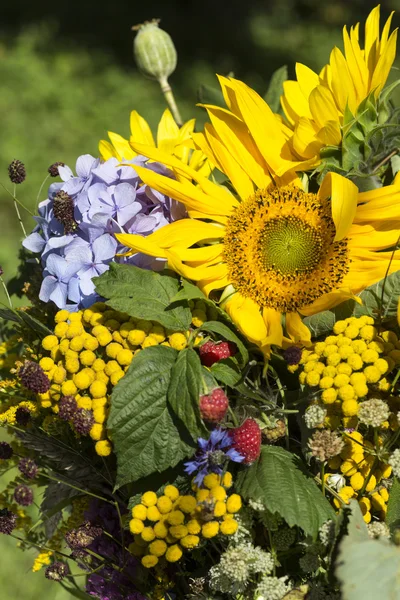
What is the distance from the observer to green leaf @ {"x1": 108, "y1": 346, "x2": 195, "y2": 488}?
964 millimetres

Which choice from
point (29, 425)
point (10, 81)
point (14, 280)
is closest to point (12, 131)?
point (10, 81)

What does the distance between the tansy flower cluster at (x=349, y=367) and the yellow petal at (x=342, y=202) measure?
0.39 feet

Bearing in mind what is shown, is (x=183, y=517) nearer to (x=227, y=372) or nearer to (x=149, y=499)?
(x=149, y=499)

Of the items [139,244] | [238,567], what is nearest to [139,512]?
[238,567]

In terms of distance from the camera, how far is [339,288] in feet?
3.45

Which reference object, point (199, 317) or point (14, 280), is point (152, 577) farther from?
point (14, 280)

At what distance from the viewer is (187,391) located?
959 millimetres

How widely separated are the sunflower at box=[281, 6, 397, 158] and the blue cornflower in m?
0.41

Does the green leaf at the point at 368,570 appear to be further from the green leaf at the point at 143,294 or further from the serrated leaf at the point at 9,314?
the serrated leaf at the point at 9,314

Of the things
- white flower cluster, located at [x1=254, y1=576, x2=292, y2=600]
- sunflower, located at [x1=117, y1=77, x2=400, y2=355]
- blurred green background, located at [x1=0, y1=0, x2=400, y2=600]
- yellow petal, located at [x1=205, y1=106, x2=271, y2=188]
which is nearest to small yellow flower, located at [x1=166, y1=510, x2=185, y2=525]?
white flower cluster, located at [x1=254, y1=576, x2=292, y2=600]

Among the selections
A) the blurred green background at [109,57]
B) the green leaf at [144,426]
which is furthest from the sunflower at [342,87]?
the blurred green background at [109,57]

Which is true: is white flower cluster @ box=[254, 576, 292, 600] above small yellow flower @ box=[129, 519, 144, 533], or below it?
below

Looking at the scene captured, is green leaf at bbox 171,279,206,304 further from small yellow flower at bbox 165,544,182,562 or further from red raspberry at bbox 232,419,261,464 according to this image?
small yellow flower at bbox 165,544,182,562

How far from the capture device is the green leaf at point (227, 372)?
992 mm
